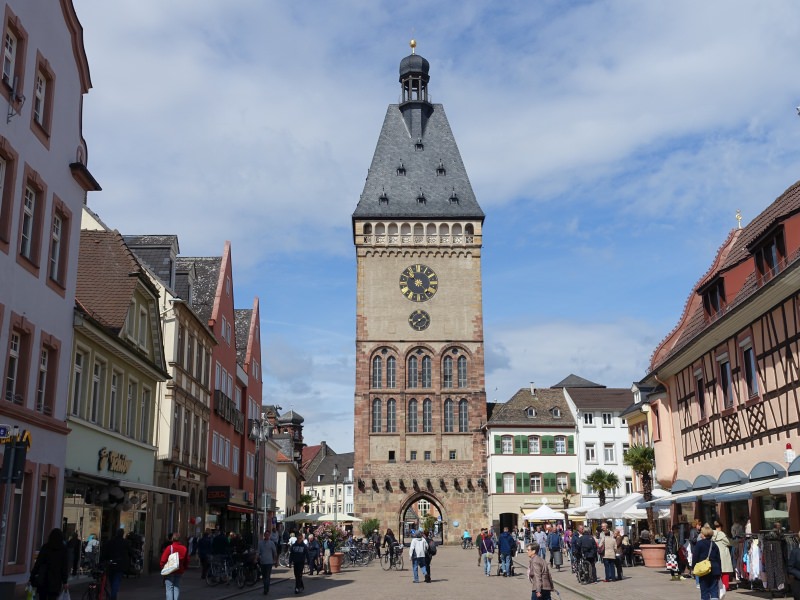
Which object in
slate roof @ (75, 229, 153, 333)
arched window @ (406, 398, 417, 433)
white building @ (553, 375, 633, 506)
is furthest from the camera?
white building @ (553, 375, 633, 506)

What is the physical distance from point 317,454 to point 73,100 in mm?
134580

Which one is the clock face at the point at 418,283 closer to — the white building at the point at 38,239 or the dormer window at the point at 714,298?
the dormer window at the point at 714,298

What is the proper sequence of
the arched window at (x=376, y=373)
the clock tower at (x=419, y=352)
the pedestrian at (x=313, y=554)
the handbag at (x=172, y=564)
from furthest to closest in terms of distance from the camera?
1. the arched window at (x=376, y=373)
2. the clock tower at (x=419, y=352)
3. the pedestrian at (x=313, y=554)
4. the handbag at (x=172, y=564)

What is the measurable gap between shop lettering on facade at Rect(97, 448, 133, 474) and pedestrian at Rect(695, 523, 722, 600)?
15.6 metres

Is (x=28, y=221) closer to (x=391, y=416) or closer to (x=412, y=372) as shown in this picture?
(x=391, y=416)

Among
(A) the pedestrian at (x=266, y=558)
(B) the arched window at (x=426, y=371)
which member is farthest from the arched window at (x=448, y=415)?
(A) the pedestrian at (x=266, y=558)

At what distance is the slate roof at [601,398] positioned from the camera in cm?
7538

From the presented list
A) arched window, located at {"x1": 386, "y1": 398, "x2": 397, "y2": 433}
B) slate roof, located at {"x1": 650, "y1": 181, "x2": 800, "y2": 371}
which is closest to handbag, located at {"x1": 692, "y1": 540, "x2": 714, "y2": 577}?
slate roof, located at {"x1": 650, "y1": 181, "x2": 800, "y2": 371}

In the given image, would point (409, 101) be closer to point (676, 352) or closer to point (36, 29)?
point (676, 352)

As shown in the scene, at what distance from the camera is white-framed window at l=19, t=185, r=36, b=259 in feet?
60.4

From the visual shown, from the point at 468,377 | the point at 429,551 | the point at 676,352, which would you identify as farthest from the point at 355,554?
the point at 468,377

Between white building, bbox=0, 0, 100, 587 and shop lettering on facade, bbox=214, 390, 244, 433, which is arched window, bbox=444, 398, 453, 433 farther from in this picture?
white building, bbox=0, 0, 100, 587

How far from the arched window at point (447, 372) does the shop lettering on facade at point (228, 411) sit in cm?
2346

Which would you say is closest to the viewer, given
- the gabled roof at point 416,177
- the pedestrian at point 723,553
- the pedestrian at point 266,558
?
the pedestrian at point 723,553
